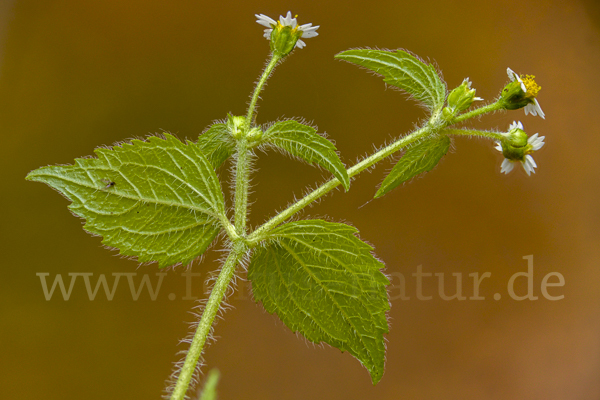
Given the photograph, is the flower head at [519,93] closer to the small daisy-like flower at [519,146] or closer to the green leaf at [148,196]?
the small daisy-like flower at [519,146]

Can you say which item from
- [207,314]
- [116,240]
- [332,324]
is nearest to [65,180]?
[116,240]

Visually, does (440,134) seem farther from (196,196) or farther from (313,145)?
(196,196)

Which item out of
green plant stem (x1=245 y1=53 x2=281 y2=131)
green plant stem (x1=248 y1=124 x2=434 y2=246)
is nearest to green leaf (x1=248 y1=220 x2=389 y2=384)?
green plant stem (x1=248 y1=124 x2=434 y2=246)

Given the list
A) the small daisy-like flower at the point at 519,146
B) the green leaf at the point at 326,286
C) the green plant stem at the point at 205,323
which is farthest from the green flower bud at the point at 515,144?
the green plant stem at the point at 205,323

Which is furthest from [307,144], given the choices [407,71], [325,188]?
[407,71]

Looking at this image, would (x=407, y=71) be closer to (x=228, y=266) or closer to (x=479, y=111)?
(x=479, y=111)
